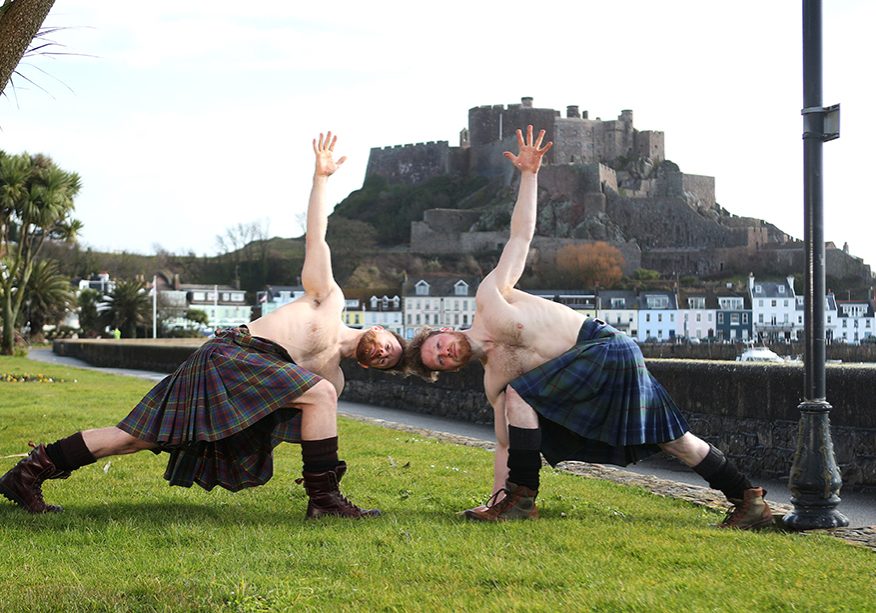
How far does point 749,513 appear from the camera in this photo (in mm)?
5754

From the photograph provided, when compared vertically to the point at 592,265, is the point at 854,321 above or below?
below

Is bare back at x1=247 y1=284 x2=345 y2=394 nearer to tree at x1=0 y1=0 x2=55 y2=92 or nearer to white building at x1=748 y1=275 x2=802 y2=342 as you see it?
tree at x1=0 y1=0 x2=55 y2=92

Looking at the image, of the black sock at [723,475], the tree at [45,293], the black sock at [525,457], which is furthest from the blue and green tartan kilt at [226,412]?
the tree at [45,293]

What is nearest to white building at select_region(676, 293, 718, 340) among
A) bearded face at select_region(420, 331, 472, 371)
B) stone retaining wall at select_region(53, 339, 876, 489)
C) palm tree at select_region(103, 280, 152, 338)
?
palm tree at select_region(103, 280, 152, 338)

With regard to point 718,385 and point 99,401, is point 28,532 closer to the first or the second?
point 718,385

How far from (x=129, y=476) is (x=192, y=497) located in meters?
1.03

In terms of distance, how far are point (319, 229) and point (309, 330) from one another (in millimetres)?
558

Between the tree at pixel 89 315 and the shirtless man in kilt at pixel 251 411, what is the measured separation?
60.4 m

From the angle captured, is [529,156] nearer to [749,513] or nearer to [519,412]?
[519,412]

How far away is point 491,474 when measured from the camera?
7.90 metres

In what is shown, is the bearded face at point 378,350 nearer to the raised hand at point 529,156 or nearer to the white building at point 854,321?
the raised hand at point 529,156

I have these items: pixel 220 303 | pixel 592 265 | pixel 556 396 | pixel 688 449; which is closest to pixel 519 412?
pixel 556 396

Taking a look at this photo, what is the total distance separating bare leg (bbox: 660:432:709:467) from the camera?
18.8 feet

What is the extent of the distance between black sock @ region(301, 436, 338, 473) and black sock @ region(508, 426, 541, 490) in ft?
3.08
